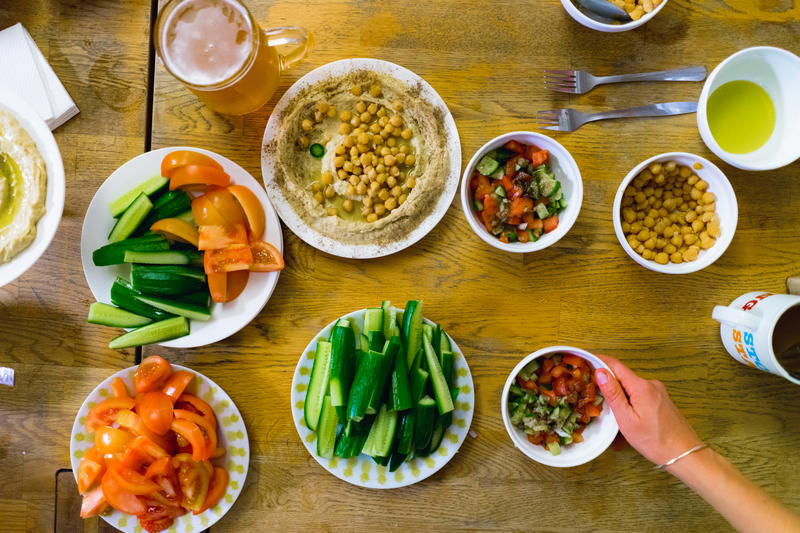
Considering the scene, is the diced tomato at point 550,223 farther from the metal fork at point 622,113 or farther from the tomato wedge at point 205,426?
the tomato wedge at point 205,426

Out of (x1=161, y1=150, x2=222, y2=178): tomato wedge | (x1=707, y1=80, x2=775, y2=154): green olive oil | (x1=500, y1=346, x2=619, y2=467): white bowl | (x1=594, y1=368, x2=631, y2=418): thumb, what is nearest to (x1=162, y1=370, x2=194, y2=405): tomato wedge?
(x1=161, y1=150, x2=222, y2=178): tomato wedge

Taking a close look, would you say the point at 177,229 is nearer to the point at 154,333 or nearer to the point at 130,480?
the point at 154,333

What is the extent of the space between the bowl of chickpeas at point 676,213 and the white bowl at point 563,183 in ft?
0.38

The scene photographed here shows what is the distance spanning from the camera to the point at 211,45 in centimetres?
140

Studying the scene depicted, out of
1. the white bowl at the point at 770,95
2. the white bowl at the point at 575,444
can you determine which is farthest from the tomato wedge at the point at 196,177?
the white bowl at the point at 770,95

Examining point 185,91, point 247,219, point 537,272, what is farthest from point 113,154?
point 537,272

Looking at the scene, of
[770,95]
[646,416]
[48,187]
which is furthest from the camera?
[770,95]

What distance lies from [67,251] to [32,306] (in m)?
0.19

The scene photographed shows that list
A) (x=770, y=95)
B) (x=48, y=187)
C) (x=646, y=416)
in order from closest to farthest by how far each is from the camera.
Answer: (x=48, y=187) → (x=646, y=416) → (x=770, y=95)

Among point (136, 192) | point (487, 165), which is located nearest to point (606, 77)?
point (487, 165)

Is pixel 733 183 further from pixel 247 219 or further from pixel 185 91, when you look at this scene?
pixel 185 91

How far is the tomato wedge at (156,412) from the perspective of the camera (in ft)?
4.88

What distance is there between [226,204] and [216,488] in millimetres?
790

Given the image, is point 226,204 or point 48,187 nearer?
point 48,187
